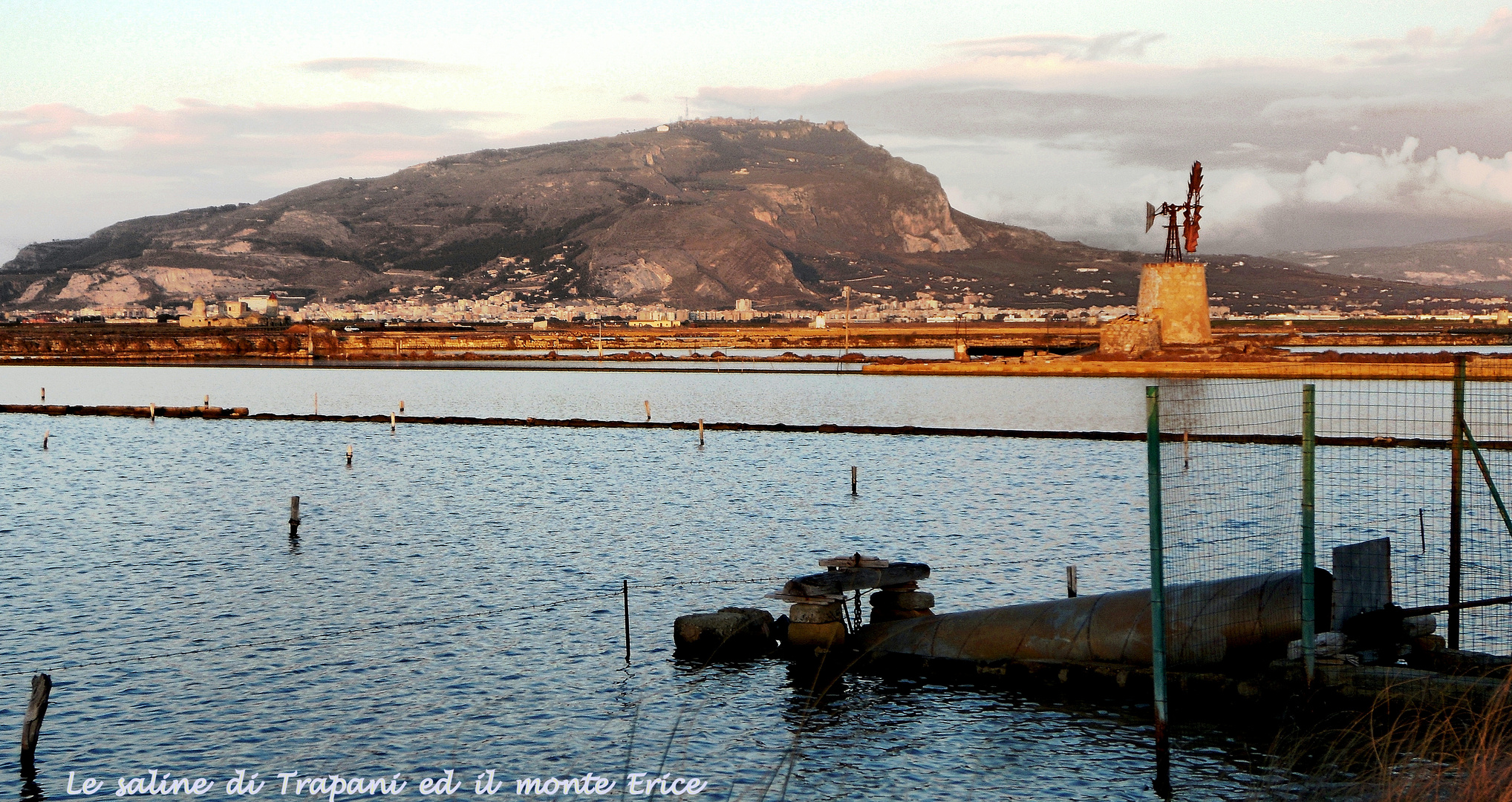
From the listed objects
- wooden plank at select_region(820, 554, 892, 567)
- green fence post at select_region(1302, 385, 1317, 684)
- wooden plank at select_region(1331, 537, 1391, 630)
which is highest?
green fence post at select_region(1302, 385, 1317, 684)

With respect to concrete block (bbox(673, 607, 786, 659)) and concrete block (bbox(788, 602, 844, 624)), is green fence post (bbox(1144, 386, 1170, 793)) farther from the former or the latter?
concrete block (bbox(673, 607, 786, 659))

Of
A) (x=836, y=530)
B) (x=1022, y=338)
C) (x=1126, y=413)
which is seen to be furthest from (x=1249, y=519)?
(x=1022, y=338)

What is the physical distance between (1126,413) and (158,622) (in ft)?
241

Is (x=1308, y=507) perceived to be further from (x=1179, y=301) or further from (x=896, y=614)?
(x=1179, y=301)

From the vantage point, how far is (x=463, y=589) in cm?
2530

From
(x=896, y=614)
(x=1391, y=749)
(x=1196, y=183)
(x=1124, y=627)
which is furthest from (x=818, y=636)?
(x=1196, y=183)

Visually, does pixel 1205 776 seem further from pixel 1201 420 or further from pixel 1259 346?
pixel 1259 346

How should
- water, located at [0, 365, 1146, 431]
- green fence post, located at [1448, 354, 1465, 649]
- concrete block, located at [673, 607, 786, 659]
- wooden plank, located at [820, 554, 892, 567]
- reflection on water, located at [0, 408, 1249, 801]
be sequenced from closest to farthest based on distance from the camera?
1. reflection on water, located at [0, 408, 1249, 801]
2. green fence post, located at [1448, 354, 1465, 649]
3. wooden plank, located at [820, 554, 892, 567]
4. concrete block, located at [673, 607, 786, 659]
5. water, located at [0, 365, 1146, 431]

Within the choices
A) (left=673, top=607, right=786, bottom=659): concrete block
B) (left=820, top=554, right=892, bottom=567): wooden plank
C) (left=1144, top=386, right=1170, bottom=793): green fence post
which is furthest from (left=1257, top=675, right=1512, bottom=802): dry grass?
(left=673, top=607, right=786, bottom=659): concrete block

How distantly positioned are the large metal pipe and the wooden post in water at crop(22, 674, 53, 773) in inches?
391

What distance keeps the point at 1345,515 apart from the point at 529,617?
23515mm

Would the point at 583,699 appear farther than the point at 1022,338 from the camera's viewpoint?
No

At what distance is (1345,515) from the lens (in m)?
34.9

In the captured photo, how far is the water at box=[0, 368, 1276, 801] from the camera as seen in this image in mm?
14680
